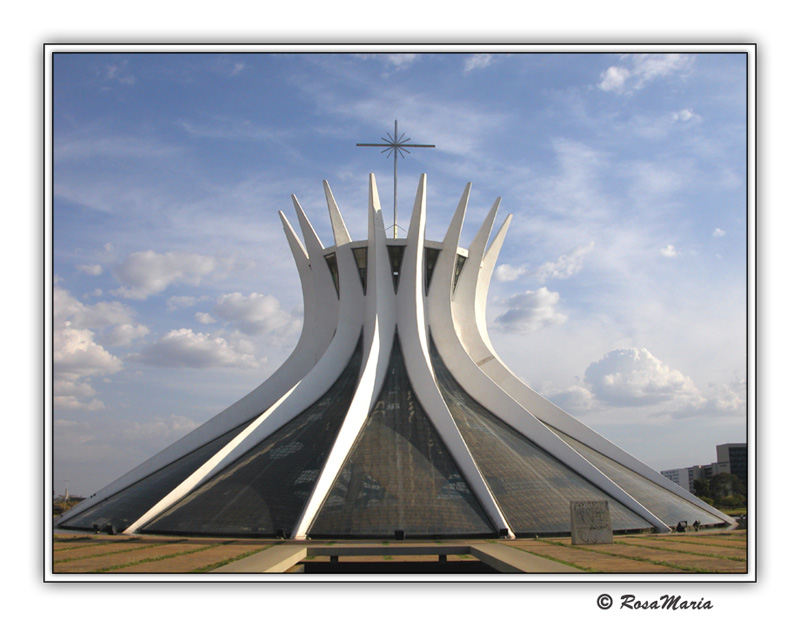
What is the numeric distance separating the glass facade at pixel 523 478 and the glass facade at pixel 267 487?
4.47 metres

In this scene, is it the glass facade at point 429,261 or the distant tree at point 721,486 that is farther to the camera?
the distant tree at point 721,486

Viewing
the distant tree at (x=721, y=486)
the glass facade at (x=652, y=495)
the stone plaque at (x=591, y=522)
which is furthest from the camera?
the distant tree at (x=721, y=486)

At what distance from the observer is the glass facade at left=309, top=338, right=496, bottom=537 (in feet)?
55.2

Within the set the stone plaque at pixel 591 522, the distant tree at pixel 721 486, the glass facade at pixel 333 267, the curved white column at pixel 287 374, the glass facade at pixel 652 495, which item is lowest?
the distant tree at pixel 721 486

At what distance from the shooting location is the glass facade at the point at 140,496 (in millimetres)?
19250

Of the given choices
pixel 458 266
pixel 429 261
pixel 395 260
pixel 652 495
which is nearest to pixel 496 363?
pixel 458 266

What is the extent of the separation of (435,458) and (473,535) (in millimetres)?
3484

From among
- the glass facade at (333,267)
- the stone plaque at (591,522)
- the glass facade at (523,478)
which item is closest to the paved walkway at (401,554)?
the stone plaque at (591,522)

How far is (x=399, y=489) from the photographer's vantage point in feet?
59.6

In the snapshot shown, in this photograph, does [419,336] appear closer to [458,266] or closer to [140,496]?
[458,266]

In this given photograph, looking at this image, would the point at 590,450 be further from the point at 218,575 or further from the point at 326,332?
the point at 218,575

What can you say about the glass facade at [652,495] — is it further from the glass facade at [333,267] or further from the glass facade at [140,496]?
the glass facade at [140,496]
